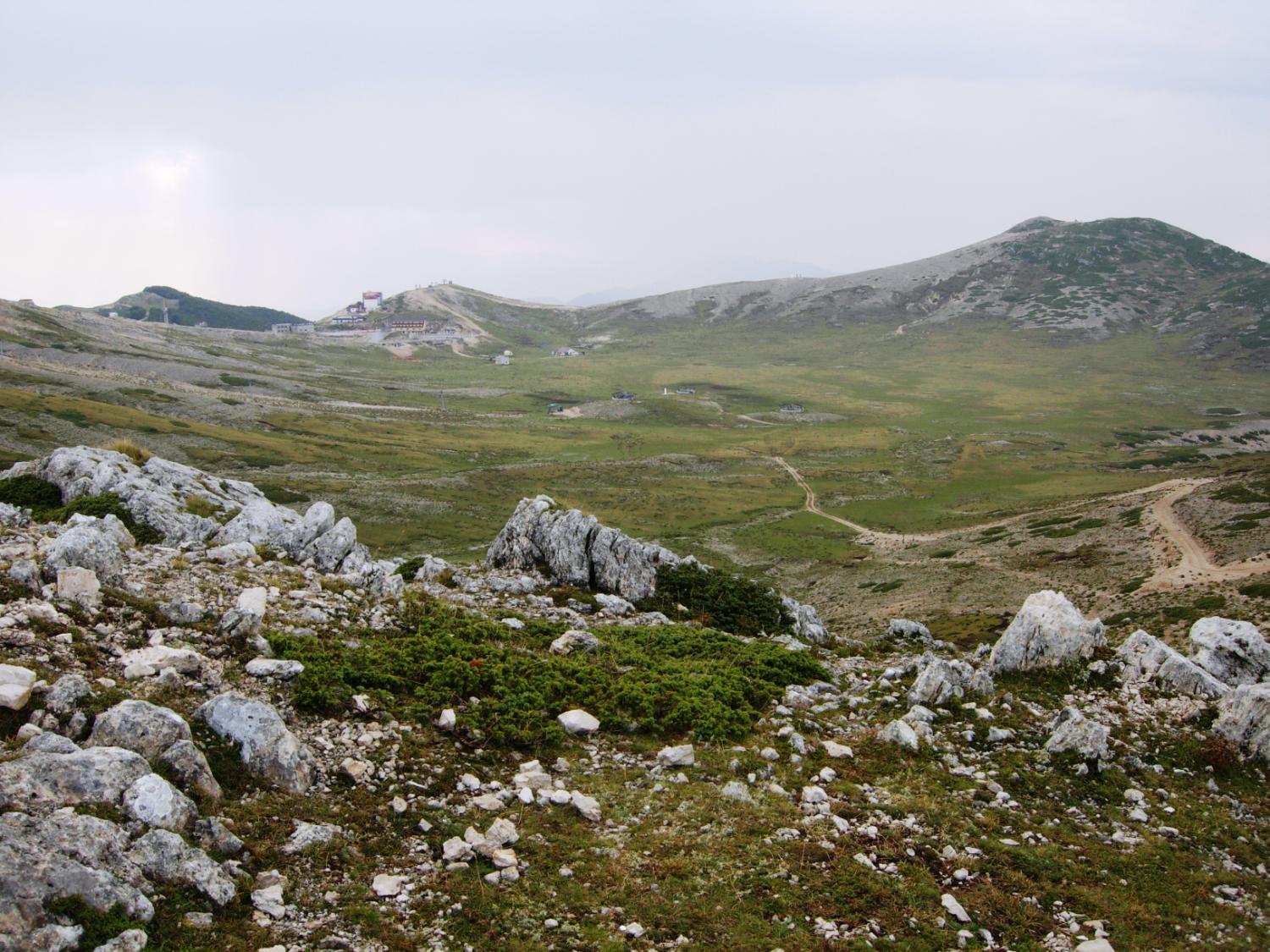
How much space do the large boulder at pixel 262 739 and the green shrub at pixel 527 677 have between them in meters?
1.84

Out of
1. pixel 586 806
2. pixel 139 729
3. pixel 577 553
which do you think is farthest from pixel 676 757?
pixel 577 553

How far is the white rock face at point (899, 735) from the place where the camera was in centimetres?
1875

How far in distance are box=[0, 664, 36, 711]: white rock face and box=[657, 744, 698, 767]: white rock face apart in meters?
12.5

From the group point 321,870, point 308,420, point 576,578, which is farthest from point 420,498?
point 321,870

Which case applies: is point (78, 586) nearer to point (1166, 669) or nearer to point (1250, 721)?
point (1250, 721)

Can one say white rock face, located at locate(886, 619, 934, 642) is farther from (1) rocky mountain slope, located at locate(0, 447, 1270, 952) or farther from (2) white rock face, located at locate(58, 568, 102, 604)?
(2) white rock face, located at locate(58, 568, 102, 604)

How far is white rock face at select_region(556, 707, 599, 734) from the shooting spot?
58.8ft

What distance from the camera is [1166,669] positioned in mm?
22859

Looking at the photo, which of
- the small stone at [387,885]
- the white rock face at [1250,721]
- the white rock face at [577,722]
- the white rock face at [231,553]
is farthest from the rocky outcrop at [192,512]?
the white rock face at [1250,721]

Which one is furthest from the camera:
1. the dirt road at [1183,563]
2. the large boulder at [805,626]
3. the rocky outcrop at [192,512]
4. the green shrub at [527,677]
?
the dirt road at [1183,563]

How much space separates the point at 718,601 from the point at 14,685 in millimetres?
26833

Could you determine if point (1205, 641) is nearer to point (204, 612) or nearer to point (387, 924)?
point (387, 924)

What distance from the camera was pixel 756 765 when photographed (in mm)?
17391

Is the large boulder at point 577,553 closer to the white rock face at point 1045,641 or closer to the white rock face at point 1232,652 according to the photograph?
the white rock face at point 1045,641
